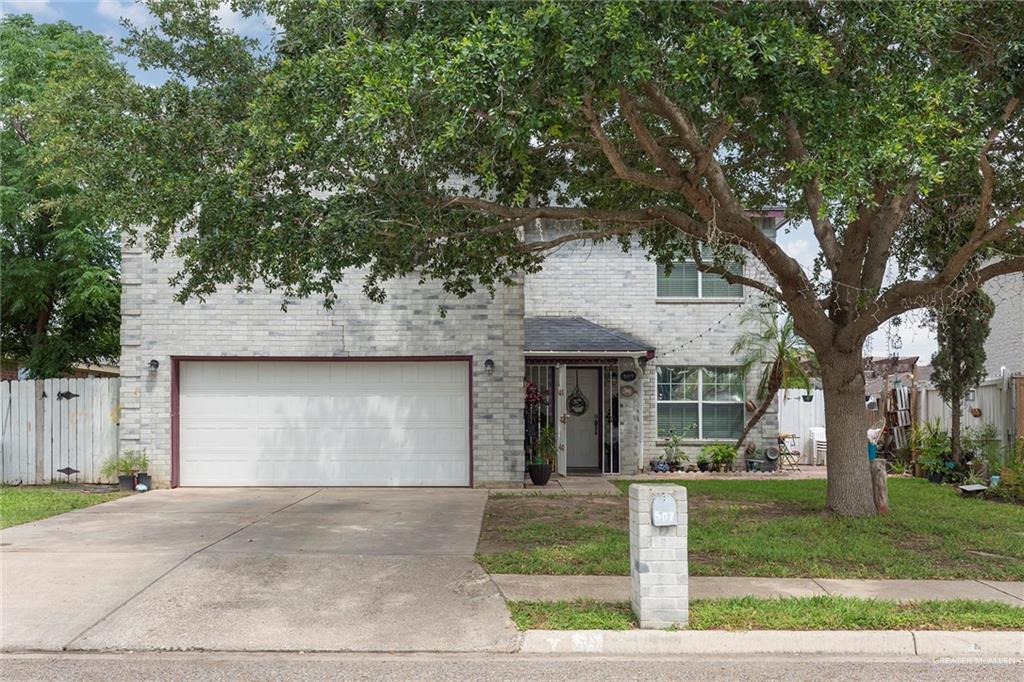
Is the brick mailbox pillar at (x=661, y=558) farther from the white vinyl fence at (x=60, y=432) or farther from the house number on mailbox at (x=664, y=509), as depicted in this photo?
the white vinyl fence at (x=60, y=432)

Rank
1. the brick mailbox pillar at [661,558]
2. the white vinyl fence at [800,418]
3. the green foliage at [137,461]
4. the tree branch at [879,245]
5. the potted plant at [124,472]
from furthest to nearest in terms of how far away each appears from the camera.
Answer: the white vinyl fence at [800,418]
the green foliage at [137,461]
the potted plant at [124,472]
the tree branch at [879,245]
the brick mailbox pillar at [661,558]

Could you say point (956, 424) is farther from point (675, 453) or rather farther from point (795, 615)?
point (795, 615)

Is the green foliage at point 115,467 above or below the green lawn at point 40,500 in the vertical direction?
above

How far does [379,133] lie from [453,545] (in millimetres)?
4729

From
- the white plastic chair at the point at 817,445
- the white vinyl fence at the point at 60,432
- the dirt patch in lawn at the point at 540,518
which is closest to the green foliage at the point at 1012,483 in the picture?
the dirt patch in lawn at the point at 540,518

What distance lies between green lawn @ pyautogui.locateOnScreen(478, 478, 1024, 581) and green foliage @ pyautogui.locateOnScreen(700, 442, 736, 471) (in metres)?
4.13

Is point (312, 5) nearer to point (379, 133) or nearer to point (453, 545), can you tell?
point (379, 133)

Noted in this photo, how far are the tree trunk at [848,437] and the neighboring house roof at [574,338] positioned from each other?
5829mm

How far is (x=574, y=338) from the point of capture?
17766 mm

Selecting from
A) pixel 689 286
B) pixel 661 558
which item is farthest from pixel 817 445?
pixel 661 558

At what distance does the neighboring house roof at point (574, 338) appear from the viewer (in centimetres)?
1717

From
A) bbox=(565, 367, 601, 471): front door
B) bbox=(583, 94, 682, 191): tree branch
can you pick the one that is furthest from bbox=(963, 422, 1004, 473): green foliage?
bbox=(583, 94, 682, 191): tree branch

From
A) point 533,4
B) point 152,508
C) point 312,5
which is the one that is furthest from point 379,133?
point 152,508

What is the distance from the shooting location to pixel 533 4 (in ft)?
25.5
